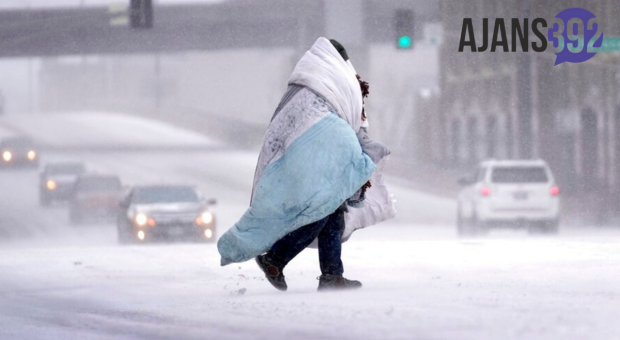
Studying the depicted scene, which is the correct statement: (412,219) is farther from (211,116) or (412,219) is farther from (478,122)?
(478,122)

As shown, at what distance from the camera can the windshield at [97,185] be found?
23.8 metres

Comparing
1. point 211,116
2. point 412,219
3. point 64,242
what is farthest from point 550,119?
point 64,242

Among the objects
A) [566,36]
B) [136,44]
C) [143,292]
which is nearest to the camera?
[143,292]

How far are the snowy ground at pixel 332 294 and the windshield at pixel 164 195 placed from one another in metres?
8.93

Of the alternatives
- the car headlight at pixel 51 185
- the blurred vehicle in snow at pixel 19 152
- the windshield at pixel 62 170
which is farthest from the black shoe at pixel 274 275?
the car headlight at pixel 51 185

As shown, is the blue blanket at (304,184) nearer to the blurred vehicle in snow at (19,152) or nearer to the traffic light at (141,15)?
the traffic light at (141,15)

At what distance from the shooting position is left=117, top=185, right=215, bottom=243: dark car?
1912cm

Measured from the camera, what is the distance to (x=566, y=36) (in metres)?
27.9

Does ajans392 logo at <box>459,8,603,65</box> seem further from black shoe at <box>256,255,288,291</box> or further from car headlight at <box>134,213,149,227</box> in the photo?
black shoe at <box>256,255,288,291</box>

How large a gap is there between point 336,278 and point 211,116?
20.3 meters

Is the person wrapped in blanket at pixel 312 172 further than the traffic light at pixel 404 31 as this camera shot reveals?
No

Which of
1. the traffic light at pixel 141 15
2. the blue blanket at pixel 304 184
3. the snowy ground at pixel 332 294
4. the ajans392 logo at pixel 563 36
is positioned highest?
the traffic light at pixel 141 15

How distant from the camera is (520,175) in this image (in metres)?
21.5

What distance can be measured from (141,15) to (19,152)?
8493 millimetres
